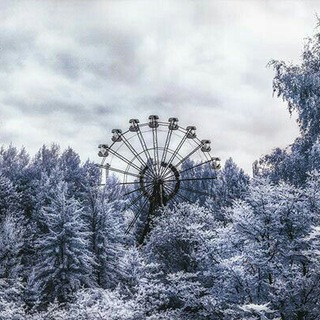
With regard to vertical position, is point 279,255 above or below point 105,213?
below

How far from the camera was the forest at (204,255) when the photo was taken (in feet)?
43.6

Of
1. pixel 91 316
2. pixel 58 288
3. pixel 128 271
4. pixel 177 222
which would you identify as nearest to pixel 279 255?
pixel 91 316

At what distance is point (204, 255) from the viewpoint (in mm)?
16141

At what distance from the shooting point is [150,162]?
32.8 metres

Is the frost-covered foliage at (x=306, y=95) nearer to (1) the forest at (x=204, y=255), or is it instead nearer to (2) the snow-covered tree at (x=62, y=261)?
(1) the forest at (x=204, y=255)

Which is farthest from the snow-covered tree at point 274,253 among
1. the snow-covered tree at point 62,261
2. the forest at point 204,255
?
the snow-covered tree at point 62,261

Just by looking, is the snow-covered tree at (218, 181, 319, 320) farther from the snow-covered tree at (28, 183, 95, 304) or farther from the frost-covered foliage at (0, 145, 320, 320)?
the snow-covered tree at (28, 183, 95, 304)

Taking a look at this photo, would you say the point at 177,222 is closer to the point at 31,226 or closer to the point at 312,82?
the point at 312,82

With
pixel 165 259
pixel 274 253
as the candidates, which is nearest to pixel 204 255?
pixel 274 253

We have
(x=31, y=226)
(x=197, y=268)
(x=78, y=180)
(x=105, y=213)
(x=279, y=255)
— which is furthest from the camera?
(x=78, y=180)

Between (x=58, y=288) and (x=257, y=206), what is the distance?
14509 mm

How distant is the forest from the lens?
1329cm

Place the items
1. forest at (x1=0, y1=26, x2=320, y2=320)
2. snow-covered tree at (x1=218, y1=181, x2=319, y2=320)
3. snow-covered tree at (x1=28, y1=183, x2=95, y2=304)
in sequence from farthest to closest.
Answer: snow-covered tree at (x1=28, y1=183, x2=95, y2=304)
forest at (x1=0, y1=26, x2=320, y2=320)
snow-covered tree at (x1=218, y1=181, x2=319, y2=320)

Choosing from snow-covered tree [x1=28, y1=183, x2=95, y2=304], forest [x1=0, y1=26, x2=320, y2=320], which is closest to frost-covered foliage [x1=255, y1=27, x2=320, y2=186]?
forest [x1=0, y1=26, x2=320, y2=320]
